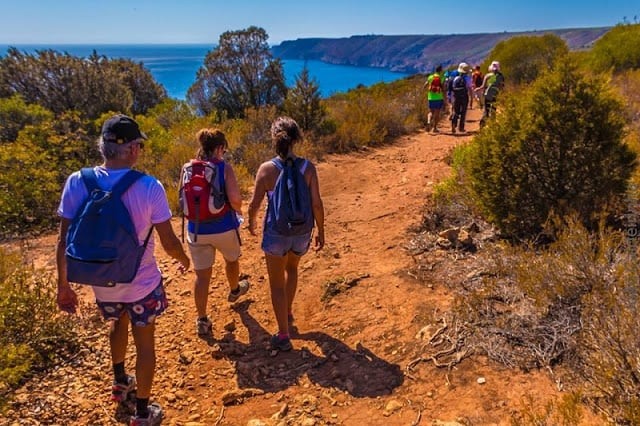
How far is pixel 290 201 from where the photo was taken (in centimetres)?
316

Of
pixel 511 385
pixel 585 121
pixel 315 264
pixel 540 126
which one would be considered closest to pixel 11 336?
pixel 315 264

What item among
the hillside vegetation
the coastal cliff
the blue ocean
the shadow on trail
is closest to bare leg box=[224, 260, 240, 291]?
the shadow on trail

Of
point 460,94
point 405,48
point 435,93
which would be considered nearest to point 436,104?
point 435,93

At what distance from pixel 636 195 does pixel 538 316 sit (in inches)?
77.2

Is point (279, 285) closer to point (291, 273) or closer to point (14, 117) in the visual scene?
point (291, 273)

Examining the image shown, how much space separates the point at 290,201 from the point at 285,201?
1.4 inches

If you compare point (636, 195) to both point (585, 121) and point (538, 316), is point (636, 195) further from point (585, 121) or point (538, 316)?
point (538, 316)

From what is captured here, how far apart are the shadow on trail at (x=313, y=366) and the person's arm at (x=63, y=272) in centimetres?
127

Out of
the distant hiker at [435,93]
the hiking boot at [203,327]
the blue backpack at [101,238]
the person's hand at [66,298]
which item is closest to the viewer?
the blue backpack at [101,238]

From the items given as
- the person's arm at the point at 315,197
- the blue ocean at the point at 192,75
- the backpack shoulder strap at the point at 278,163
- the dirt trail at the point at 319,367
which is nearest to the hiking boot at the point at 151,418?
the dirt trail at the point at 319,367

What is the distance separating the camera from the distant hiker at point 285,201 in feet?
10.4

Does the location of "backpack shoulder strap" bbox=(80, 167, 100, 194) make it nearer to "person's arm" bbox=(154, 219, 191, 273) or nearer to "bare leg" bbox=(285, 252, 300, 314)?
"person's arm" bbox=(154, 219, 191, 273)

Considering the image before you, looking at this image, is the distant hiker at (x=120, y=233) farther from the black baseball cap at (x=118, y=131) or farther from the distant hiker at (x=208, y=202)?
the distant hiker at (x=208, y=202)

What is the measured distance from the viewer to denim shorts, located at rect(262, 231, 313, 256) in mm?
3270
